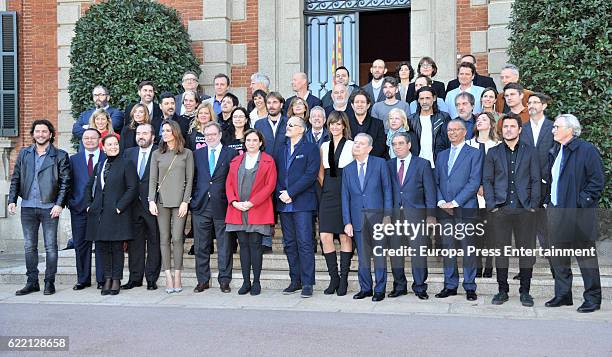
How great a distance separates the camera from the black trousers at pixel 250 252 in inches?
352

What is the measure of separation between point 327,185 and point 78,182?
3111 millimetres

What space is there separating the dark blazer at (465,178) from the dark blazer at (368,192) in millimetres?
640

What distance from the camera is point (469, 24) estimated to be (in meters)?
12.9

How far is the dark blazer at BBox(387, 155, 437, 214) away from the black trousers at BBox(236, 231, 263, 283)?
164 centimetres

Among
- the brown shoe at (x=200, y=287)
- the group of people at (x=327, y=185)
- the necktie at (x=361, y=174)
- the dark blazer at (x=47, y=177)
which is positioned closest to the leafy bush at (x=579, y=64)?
the group of people at (x=327, y=185)

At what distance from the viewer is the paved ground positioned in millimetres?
6273

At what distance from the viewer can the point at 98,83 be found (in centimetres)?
1223

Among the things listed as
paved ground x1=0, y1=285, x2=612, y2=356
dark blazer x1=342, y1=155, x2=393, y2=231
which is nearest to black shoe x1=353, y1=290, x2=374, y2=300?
paved ground x1=0, y1=285, x2=612, y2=356

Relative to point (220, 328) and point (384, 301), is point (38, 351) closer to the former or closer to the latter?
point (220, 328)

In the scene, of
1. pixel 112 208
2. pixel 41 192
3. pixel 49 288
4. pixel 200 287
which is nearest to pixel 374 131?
pixel 200 287

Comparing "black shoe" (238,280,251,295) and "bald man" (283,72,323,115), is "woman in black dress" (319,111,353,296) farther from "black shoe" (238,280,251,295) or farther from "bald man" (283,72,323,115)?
"bald man" (283,72,323,115)

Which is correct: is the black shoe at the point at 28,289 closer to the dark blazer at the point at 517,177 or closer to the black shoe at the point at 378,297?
the black shoe at the point at 378,297

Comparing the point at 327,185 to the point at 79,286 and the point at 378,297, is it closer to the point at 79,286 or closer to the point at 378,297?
the point at 378,297

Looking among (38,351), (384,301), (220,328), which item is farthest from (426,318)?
(38,351)
